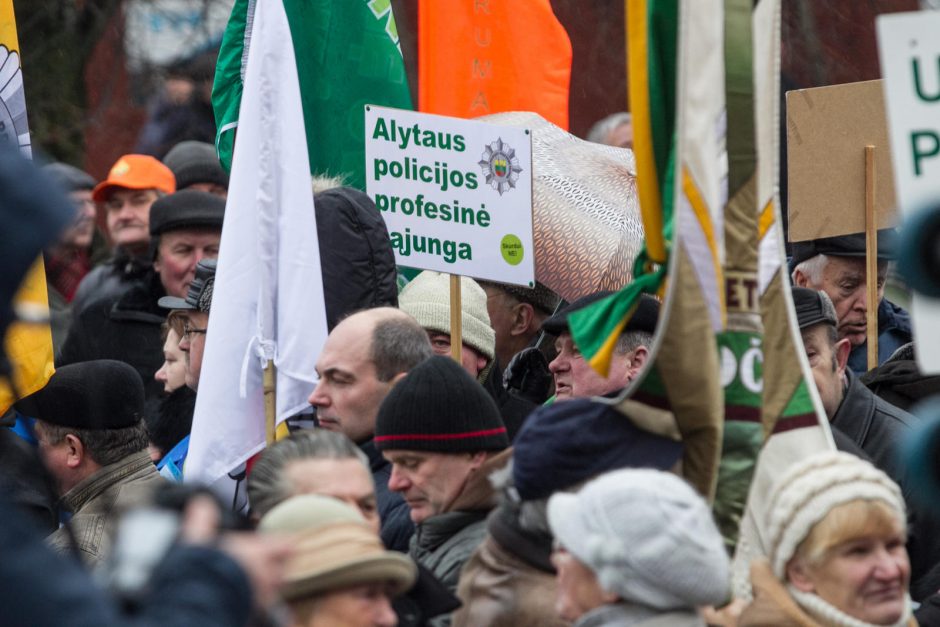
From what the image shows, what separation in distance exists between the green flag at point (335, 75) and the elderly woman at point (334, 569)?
3793 millimetres

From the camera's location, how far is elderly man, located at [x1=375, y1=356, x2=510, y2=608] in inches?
187

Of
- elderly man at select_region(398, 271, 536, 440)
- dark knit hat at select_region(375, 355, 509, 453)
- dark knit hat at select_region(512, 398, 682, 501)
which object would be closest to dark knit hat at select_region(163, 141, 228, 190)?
elderly man at select_region(398, 271, 536, 440)

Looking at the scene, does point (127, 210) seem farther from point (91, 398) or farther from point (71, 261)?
point (91, 398)

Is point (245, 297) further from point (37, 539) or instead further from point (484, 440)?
point (37, 539)

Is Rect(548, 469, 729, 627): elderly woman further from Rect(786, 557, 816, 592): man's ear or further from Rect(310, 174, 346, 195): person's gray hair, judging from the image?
Rect(310, 174, 346, 195): person's gray hair

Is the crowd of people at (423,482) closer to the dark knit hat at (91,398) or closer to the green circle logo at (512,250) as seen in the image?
the dark knit hat at (91,398)

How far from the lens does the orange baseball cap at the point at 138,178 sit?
30.6ft

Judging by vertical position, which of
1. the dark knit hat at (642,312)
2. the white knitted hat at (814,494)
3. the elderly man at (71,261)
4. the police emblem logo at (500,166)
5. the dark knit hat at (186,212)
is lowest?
the elderly man at (71,261)

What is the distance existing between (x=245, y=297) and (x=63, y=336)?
10.3ft

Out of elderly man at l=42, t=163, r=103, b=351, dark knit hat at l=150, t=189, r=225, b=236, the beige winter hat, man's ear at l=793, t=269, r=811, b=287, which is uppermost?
the beige winter hat

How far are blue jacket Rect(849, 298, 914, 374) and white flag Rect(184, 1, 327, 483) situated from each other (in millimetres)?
2567

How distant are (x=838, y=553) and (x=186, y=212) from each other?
4.66m

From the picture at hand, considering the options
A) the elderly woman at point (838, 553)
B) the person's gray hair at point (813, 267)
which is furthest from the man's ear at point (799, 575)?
the person's gray hair at point (813, 267)

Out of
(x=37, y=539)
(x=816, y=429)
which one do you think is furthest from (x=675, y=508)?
(x=37, y=539)
